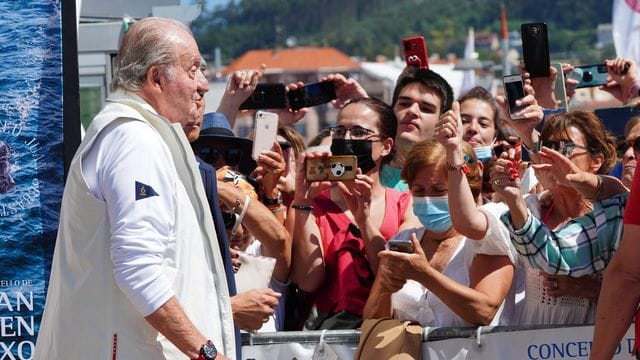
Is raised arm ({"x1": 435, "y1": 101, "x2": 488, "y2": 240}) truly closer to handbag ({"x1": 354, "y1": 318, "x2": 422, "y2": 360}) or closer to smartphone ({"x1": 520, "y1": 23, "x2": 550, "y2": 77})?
handbag ({"x1": 354, "y1": 318, "x2": 422, "y2": 360})

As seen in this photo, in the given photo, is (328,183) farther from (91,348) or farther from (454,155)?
(91,348)

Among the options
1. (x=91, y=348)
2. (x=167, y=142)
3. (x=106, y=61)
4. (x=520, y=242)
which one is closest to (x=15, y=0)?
(x=167, y=142)

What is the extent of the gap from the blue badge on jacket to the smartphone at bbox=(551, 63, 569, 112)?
8.25 feet

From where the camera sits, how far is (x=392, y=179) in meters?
6.12

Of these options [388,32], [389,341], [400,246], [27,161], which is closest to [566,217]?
[400,246]

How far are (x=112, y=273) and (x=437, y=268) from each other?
5.41 ft

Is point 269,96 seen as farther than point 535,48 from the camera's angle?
Yes

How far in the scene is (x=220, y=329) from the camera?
3.89 metres

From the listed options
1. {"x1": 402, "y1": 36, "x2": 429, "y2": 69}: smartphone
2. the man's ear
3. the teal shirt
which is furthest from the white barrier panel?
{"x1": 402, "y1": 36, "x2": 429, "y2": 69}: smartphone

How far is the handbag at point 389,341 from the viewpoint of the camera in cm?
469

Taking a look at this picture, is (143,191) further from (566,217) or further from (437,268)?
(566,217)

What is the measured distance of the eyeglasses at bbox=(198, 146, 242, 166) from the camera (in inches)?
217

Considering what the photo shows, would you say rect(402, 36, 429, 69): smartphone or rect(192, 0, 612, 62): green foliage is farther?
rect(192, 0, 612, 62): green foliage

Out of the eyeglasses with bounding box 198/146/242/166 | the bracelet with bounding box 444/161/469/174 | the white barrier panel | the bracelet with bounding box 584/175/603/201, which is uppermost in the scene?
the bracelet with bounding box 444/161/469/174
